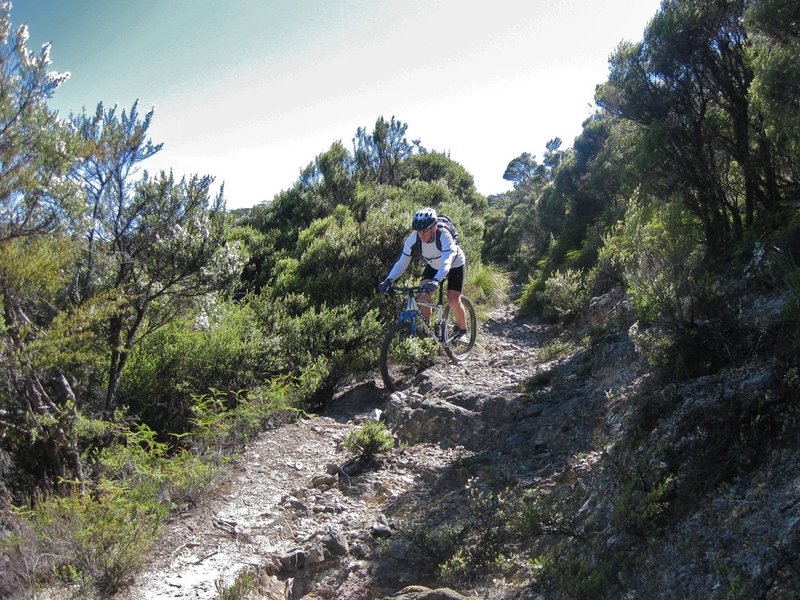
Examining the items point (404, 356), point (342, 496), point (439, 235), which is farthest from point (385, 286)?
point (342, 496)

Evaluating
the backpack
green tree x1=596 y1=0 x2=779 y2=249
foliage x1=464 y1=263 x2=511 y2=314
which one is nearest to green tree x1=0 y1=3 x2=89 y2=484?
the backpack

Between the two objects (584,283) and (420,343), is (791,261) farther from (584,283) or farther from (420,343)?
(584,283)

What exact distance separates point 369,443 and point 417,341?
9.13 feet

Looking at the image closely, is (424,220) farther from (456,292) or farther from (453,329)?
(453,329)

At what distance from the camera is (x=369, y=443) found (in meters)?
5.84

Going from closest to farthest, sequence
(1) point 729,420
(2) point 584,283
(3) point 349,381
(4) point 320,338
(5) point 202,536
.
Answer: (1) point 729,420 < (5) point 202,536 < (3) point 349,381 < (4) point 320,338 < (2) point 584,283

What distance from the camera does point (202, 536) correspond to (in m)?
4.66

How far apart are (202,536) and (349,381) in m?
3.78

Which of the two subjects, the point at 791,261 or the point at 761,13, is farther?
the point at 761,13

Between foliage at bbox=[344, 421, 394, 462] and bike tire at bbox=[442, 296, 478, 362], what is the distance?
2.44m

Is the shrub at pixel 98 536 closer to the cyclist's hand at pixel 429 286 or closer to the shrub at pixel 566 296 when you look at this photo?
the cyclist's hand at pixel 429 286

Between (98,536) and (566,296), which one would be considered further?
(566,296)

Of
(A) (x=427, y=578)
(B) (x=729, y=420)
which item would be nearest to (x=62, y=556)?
(A) (x=427, y=578)

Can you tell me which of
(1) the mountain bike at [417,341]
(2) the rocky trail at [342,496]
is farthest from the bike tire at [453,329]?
(2) the rocky trail at [342,496]
